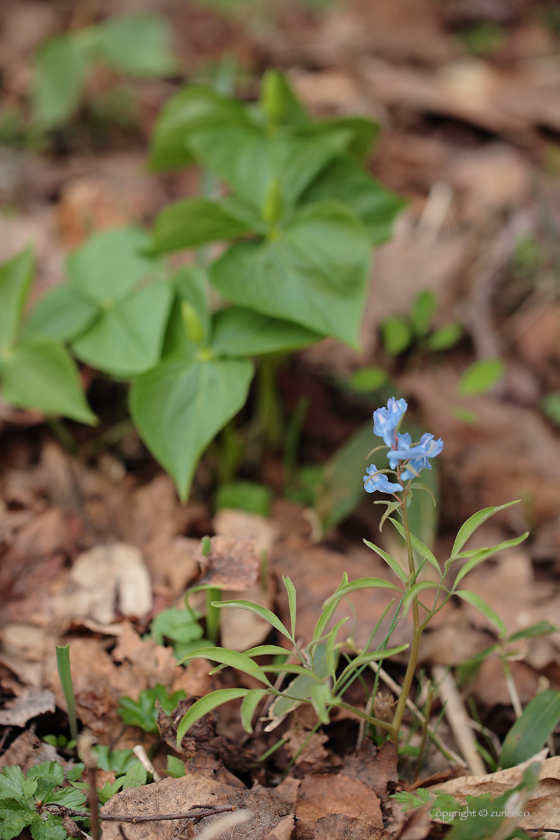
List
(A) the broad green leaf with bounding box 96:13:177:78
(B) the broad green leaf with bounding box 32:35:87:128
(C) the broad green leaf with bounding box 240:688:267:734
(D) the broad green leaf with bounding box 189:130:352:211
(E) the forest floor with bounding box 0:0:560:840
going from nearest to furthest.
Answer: (C) the broad green leaf with bounding box 240:688:267:734 → (E) the forest floor with bounding box 0:0:560:840 → (D) the broad green leaf with bounding box 189:130:352:211 → (B) the broad green leaf with bounding box 32:35:87:128 → (A) the broad green leaf with bounding box 96:13:177:78

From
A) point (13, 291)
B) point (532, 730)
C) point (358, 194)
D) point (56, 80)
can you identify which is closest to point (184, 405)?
point (13, 291)

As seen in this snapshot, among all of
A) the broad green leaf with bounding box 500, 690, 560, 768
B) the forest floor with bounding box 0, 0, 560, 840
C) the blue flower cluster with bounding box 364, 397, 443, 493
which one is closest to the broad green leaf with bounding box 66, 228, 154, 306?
the forest floor with bounding box 0, 0, 560, 840

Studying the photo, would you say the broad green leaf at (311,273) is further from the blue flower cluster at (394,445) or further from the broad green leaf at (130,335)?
the blue flower cluster at (394,445)

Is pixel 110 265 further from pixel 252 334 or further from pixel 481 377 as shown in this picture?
pixel 481 377

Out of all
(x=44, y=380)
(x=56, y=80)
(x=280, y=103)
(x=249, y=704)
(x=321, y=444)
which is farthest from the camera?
(x=56, y=80)

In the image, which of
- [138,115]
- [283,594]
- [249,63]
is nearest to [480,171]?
[249,63]

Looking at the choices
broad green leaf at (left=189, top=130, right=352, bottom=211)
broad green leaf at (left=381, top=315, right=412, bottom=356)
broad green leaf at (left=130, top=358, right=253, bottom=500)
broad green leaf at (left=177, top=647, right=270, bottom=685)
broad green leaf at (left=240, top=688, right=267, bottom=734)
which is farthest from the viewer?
broad green leaf at (left=381, top=315, right=412, bottom=356)

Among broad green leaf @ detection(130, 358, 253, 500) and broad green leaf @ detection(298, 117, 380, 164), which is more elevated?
broad green leaf @ detection(298, 117, 380, 164)

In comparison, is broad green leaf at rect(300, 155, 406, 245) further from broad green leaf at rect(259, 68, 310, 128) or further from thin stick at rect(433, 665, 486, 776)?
thin stick at rect(433, 665, 486, 776)
